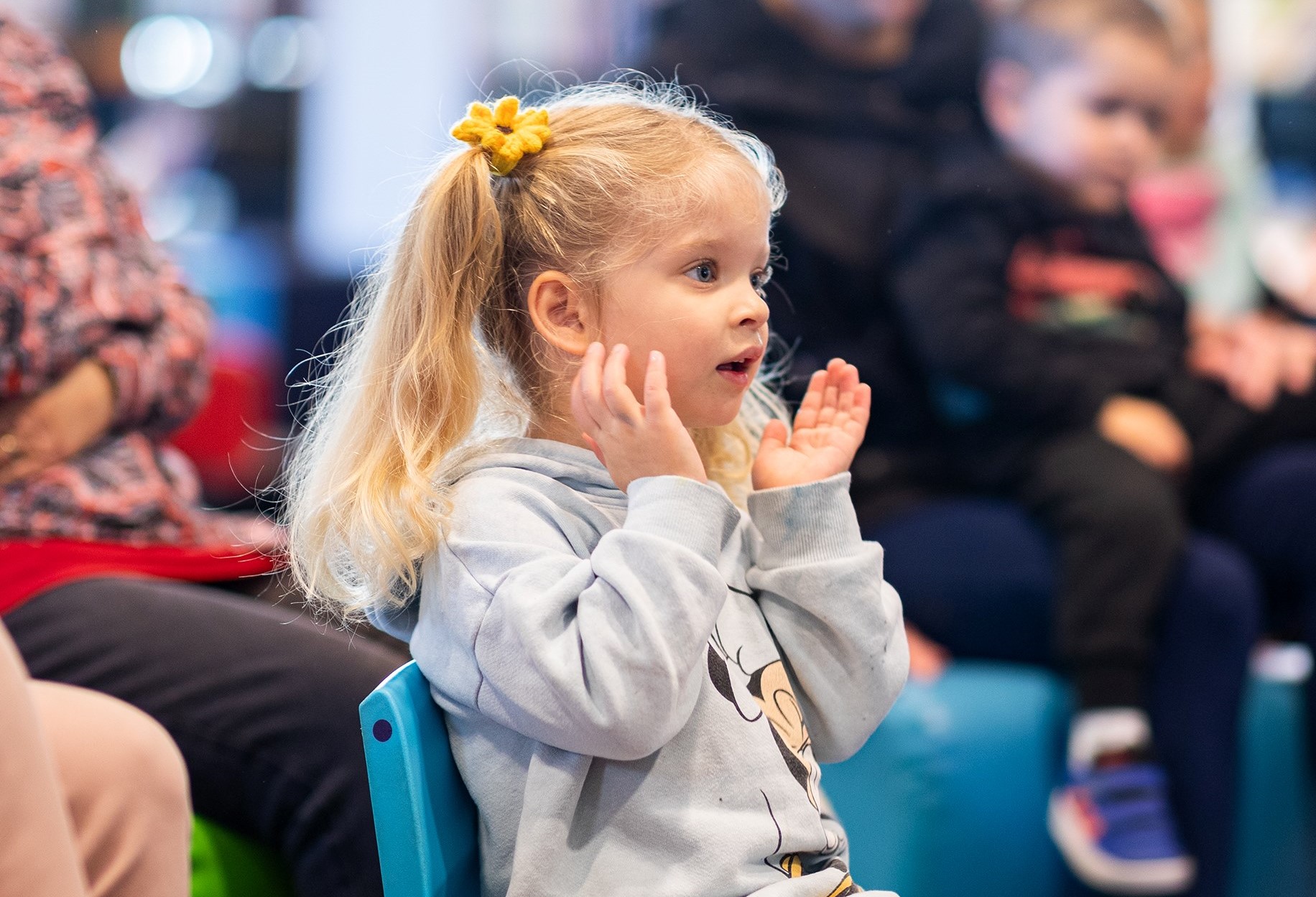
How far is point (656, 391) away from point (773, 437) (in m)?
0.14

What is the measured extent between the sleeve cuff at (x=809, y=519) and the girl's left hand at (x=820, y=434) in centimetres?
1

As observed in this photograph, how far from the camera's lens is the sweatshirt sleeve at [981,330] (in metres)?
1.46

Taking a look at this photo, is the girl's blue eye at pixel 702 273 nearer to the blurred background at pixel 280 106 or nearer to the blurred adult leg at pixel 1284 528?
the blurred adult leg at pixel 1284 528

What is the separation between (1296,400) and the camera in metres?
1.63

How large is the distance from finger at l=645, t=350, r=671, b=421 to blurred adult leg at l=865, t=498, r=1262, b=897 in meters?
0.73

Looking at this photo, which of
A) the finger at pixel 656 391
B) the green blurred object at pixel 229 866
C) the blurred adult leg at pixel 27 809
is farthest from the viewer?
the green blurred object at pixel 229 866

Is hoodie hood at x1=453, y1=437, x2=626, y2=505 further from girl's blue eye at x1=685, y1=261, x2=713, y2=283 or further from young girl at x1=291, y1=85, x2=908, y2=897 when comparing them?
girl's blue eye at x1=685, y1=261, x2=713, y2=283

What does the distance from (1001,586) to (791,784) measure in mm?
775

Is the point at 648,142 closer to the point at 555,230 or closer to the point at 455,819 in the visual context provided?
the point at 555,230

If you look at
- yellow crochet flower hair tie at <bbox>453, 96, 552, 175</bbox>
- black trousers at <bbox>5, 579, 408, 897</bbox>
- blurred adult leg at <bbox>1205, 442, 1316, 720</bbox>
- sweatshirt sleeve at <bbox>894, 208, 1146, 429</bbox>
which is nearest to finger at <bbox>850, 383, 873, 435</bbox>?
yellow crochet flower hair tie at <bbox>453, 96, 552, 175</bbox>

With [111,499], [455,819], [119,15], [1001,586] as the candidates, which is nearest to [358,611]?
[455,819]

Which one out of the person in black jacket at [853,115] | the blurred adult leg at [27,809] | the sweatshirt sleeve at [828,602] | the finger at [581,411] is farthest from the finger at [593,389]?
the person in black jacket at [853,115]

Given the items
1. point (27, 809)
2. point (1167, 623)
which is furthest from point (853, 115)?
point (27, 809)

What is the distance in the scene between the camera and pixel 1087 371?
1.54 meters
